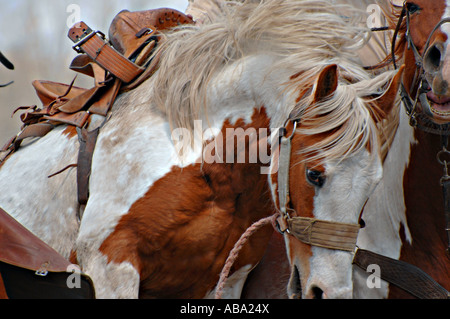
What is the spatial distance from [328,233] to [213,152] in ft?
2.04

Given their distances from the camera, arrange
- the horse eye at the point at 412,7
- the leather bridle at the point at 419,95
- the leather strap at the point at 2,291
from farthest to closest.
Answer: the horse eye at the point at 412,7, the leather bridle at the point at 419,95, the leather strap at the point at 2,291

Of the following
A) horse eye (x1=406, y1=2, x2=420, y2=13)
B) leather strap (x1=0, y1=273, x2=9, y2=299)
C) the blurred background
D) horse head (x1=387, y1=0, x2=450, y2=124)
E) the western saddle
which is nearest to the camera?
leather strap (x1=0, y1=273, x2=9, y2=299)

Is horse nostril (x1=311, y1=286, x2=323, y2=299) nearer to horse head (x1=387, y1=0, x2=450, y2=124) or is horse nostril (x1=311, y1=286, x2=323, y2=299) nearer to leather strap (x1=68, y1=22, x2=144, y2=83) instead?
horse head (x1=387, y1=0, x2=450, y2=124)

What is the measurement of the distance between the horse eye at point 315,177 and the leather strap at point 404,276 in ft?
1.35

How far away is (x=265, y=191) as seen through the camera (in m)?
2.43

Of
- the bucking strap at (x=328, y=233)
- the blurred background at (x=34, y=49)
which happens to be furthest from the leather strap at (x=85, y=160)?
the blurred background at (x=34, y=49)

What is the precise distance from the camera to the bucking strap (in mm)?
2014

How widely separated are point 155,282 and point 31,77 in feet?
22.3

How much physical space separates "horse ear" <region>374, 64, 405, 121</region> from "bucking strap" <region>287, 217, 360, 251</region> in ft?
1.64

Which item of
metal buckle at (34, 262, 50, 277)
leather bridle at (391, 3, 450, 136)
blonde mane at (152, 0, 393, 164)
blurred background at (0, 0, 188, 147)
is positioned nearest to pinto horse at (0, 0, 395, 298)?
blonde mane at (152, 0, 393, 164)

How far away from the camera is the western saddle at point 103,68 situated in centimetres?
252

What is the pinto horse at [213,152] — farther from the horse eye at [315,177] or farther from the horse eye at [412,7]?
the horse eye at [412,7]

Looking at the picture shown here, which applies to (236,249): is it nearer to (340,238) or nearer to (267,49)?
(340,238)
